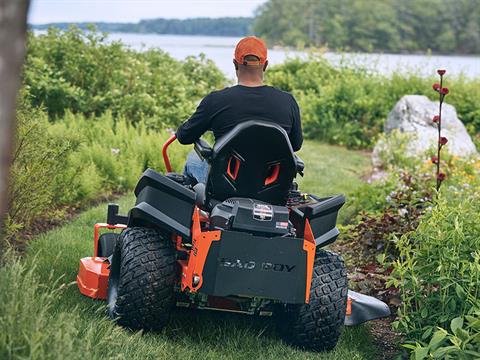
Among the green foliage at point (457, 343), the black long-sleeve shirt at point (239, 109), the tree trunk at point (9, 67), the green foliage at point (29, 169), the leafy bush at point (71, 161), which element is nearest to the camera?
the tree trunk at point (9, 67)

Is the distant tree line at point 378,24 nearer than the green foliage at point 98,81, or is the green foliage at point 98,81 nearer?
the green foliage at point 98,81

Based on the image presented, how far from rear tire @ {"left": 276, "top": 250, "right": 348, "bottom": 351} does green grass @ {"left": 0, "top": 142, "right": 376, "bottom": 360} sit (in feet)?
0.29

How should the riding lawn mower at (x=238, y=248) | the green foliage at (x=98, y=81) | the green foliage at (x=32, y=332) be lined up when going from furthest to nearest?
the green foliage at (x=98, y=81), the riding lawn mower at (x=238, y=248), the green foliage at (x=32, y=332)

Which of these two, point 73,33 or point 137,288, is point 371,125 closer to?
point 73,33

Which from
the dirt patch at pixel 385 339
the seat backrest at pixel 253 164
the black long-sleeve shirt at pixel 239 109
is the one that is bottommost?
the dirt patch at pixel 385 339

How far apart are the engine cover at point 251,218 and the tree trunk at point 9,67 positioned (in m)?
2.44

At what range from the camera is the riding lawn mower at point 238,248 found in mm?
4656

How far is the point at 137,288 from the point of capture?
15.8 feet

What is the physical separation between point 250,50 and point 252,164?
2.19ft

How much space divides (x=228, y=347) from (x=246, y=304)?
0.88 ft

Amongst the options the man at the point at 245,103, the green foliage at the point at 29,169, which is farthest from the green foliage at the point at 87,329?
the man at the point at 245,103

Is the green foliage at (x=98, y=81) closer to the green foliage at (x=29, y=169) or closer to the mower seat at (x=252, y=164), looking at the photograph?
the green foliage at (x=29, y=169)

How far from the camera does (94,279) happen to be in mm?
5406

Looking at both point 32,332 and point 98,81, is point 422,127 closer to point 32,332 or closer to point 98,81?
point 98,81
